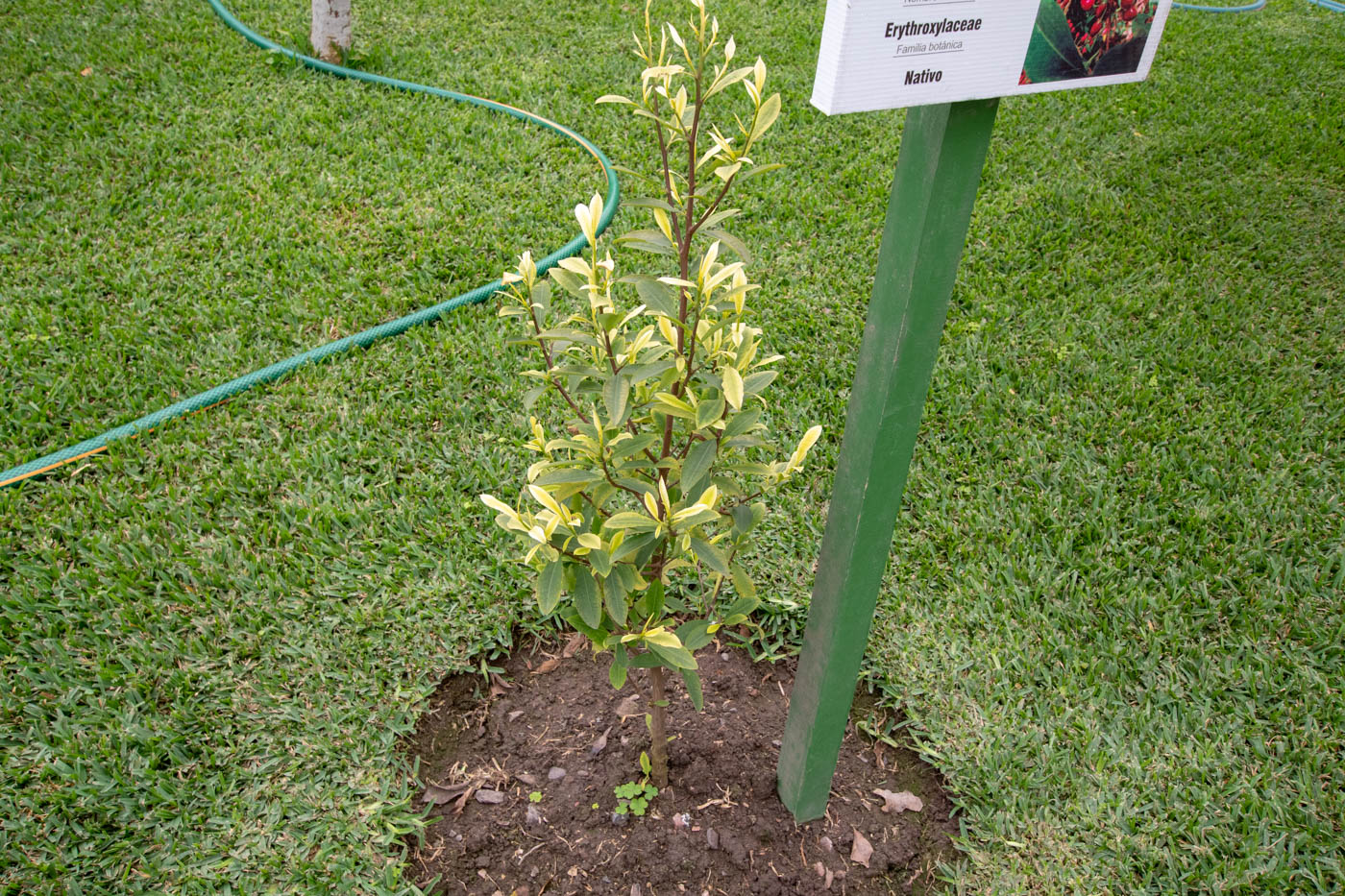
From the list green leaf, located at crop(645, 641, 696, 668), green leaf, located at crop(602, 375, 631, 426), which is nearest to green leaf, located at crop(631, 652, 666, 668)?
green leaf, located at crop(645, 641, 696, 668)

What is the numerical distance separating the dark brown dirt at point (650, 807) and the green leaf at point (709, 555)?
2.54ft

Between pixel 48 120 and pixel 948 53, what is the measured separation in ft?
17.2

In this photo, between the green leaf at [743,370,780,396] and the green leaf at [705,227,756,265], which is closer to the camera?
the green leaf at [705,227,756,265]

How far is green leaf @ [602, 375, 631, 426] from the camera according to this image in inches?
66.7

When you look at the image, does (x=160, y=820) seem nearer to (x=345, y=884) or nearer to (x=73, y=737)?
(x=73, y=737)

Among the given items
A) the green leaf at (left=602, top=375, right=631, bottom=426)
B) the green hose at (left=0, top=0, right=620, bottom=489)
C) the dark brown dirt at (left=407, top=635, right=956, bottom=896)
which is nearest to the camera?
the green leaf at (left=602, top=375, right=631, bottom=426)

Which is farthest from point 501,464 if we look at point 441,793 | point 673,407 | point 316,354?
point 673,407

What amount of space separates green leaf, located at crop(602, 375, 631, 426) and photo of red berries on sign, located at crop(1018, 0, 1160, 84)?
840mm

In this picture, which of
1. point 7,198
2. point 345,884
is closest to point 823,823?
point 345,884

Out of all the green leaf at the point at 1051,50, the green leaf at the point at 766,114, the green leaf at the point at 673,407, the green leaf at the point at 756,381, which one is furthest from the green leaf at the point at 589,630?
the green leaf at the point at 1051,50

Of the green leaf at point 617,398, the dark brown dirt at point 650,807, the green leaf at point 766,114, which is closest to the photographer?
the green leaf at point 766,114

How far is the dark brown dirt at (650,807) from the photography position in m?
2.13

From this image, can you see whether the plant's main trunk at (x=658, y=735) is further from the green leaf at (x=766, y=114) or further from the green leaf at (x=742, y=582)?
the green leaf at (x=766, y=114)

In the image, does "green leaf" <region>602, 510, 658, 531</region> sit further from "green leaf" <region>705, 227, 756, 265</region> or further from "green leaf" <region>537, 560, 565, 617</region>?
"green leaf" <region>705, 227, 756, 265</region>
